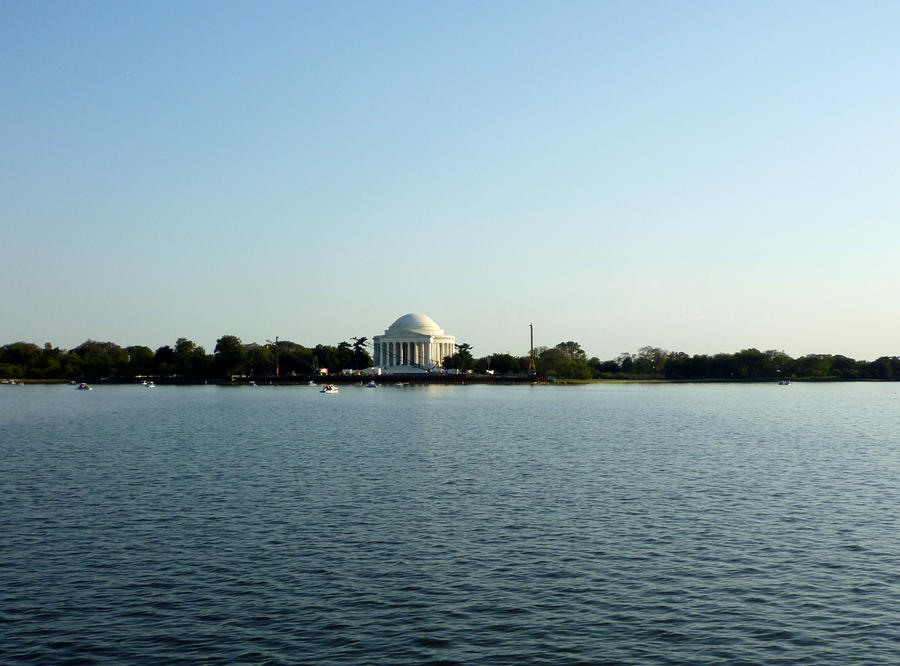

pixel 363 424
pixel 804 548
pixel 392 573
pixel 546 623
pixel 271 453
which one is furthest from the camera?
pixel 363 424

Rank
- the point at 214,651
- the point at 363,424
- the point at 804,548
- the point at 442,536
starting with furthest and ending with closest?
the point at 363,424 → the point at 442,536 → the point at 804,548 → the point at 214,651

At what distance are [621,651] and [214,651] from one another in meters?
9.58

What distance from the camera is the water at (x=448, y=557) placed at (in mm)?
20719

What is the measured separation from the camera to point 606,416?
10612cm

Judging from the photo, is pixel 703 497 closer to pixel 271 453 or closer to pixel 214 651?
pixel 214 651

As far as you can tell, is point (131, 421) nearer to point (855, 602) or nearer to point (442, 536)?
point (442, 536)

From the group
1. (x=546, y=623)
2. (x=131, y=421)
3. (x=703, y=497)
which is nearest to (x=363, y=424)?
(x=131, y=421)

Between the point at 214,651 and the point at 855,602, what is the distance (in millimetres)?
17232

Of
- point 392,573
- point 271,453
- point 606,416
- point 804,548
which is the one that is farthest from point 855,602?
point 606,416

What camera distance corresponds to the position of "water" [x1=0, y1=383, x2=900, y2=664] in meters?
20.7

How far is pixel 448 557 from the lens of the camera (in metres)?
28.7

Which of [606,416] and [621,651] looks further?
[606,416]

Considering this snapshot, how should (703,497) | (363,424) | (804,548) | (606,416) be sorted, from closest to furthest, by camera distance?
(804,548), (703,497), (363,424), (606,416)

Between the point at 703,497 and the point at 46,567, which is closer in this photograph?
the point at 46,567
